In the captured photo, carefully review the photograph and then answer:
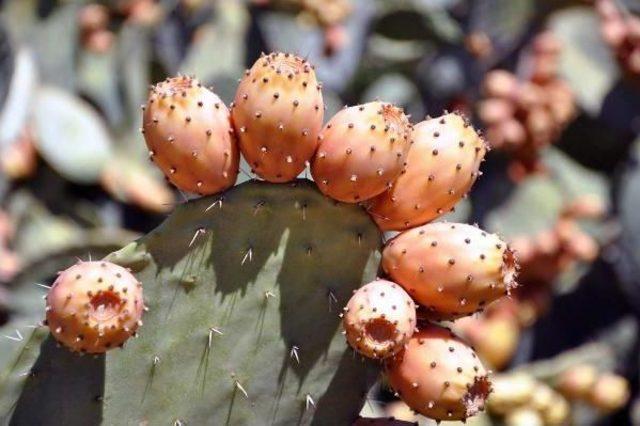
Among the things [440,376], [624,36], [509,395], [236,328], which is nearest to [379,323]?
[440,376]

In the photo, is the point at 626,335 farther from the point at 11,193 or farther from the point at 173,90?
the point at 173,90

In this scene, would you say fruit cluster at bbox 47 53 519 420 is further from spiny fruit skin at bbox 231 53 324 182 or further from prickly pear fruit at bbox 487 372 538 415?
prickly pear fruit at bbox 487 372 538 415

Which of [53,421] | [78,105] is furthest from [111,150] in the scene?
[53,421]

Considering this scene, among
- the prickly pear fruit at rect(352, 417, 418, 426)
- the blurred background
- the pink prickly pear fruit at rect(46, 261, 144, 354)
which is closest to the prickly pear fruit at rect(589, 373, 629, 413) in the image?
the blurred background

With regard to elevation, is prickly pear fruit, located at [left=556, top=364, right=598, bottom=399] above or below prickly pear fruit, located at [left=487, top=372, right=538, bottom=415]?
below

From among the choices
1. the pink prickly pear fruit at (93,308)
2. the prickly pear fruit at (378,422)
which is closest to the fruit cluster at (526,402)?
the prickly pear fruit at (378,422)
